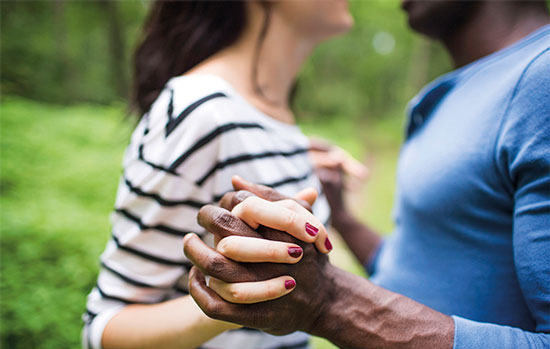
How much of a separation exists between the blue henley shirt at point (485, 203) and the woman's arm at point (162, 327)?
0.77 meters

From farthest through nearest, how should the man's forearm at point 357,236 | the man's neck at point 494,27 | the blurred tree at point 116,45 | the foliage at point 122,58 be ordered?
the blurred tree at point 116,45 → the foliage at point 122,58 → the man's forearm at point 357,236 → the man's neck at point 494,27

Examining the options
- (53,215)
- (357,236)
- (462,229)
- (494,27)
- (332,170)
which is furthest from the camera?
(53,215)

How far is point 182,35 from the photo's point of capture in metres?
1.79

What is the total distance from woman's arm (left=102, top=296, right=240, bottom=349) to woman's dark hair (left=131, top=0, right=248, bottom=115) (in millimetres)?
1096

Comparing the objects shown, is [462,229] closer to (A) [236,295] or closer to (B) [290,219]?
(B) [290,219]

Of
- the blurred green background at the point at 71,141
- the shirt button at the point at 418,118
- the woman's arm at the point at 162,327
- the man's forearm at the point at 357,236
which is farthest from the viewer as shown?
the blurred green background at the point at 71,141

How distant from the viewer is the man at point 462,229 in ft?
3.22

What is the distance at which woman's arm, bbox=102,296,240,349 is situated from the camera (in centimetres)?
114

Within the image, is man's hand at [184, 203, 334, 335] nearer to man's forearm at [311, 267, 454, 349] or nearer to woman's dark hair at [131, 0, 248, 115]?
man's forearm at [311, 267, 454, 349]

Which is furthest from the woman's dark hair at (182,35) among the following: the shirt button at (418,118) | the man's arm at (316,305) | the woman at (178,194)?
the man's arm at (316,305)

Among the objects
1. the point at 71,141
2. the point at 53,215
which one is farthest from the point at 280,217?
the point at 71,141

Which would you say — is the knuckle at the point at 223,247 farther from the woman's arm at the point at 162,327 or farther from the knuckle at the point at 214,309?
the woman's arm at the point at 162,327

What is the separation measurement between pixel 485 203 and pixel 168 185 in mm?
1092

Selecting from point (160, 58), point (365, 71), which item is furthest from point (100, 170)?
point (365, 71)
